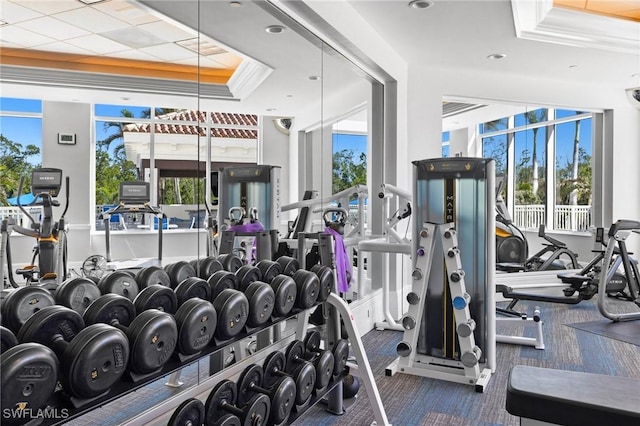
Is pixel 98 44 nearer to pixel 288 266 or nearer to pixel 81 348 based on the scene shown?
pixel 288 266

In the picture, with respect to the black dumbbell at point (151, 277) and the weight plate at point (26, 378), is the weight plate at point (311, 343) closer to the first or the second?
the black dumbbell at point (151, 277)

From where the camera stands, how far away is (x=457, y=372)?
314 cm

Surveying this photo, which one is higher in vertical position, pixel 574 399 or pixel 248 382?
pixel 574 399

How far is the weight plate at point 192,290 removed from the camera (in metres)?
1.71

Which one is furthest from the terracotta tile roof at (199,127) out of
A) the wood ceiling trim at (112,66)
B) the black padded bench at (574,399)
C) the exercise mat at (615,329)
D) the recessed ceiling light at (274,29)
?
the exercise mat at (615,329)

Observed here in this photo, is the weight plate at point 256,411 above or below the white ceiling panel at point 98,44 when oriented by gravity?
below

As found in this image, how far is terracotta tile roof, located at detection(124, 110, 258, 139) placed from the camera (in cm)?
220

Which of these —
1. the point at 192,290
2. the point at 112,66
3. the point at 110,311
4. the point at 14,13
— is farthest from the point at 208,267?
the point at 14,13

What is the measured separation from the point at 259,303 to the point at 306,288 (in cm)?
34

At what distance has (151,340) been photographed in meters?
1.28

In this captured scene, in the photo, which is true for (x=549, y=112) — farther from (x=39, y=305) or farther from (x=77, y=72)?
(x=39, y=305)

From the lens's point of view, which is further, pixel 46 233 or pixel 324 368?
pixel 324 368

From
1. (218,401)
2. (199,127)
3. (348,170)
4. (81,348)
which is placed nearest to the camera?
(81,348)

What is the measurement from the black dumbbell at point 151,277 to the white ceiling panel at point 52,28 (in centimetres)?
98
